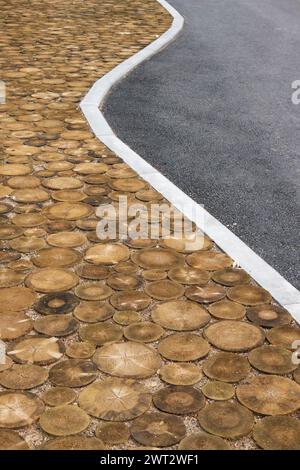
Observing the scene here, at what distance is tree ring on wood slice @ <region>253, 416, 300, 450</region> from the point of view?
234cm

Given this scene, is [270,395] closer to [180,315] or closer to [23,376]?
[180,315]

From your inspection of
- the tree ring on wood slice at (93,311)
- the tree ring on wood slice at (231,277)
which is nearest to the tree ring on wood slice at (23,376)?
the tree ring on wood slice at (93,311)

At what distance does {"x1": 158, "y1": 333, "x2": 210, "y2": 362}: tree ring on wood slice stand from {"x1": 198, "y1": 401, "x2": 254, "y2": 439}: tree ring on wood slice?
1.02 feet

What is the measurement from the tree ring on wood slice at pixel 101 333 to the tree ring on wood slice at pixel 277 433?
0.76 m

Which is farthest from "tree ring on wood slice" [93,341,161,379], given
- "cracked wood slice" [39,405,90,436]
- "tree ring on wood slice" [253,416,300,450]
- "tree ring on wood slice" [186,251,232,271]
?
"tree ring on wood slice" [186,251,232,271]

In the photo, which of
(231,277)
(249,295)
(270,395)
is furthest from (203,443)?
(231,277)

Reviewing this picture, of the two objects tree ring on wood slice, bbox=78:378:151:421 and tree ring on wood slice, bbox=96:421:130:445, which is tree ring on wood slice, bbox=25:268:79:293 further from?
tree ring on wood slice, bbox=96:421:130:445

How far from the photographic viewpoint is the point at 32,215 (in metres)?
4.06

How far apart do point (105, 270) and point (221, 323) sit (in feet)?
2.36

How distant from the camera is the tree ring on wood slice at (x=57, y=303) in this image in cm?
312

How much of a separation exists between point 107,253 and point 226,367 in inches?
44.3

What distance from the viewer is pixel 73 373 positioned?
2.70m
